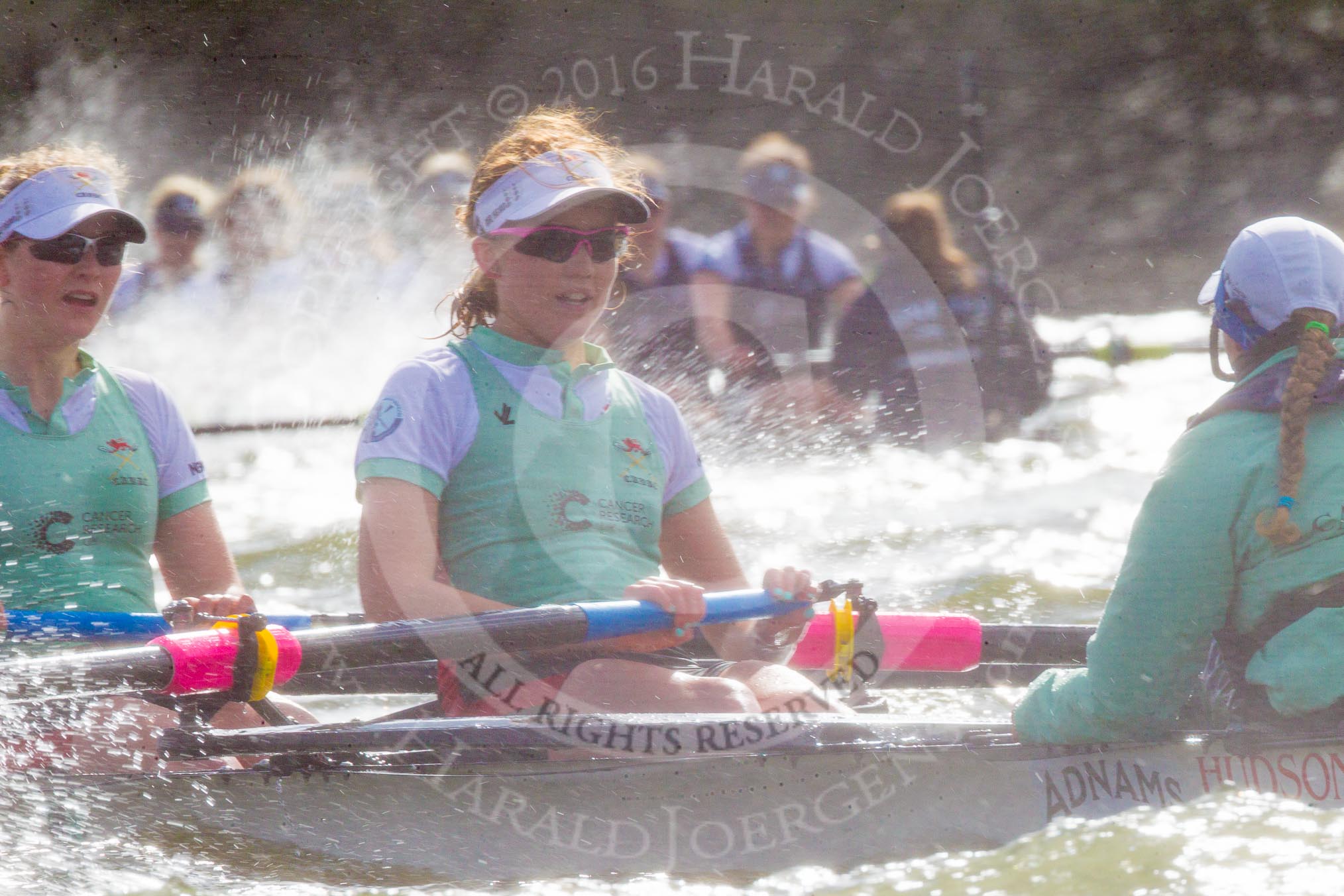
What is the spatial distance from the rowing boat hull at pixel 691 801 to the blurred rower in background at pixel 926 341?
12.5ft

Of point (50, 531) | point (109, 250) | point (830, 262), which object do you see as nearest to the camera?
point (50, 531)

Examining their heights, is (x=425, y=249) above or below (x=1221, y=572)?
above

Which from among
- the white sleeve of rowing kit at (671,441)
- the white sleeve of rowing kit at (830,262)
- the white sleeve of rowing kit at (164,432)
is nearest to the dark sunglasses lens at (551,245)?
the white sleeve of rowing kit at (671,441)

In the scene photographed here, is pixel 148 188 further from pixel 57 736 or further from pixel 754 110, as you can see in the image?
pixel 57 736

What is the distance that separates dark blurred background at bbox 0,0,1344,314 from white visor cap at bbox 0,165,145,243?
7.12 meters

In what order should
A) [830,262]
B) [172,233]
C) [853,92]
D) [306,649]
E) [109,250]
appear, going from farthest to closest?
[853,92] → [830,262] → [172,233] → [109,250] → [306,649]

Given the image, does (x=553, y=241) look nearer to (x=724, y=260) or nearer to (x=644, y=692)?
(x=644, y=692)

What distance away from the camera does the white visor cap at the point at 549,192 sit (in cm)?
190

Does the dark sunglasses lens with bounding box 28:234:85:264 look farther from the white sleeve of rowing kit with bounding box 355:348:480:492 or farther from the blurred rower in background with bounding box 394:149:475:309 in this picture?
the blurred rower in background with bounding box 394:149:475:309

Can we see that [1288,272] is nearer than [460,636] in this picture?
Yes

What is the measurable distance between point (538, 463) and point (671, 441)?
311 millimetres

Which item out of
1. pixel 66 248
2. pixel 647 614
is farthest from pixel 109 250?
pixel 647 614

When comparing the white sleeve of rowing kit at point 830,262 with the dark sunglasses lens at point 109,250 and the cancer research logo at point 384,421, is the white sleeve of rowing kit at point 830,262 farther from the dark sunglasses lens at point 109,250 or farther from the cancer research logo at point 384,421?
the cancer research logo at point 384,421

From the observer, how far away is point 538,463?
1.85m
